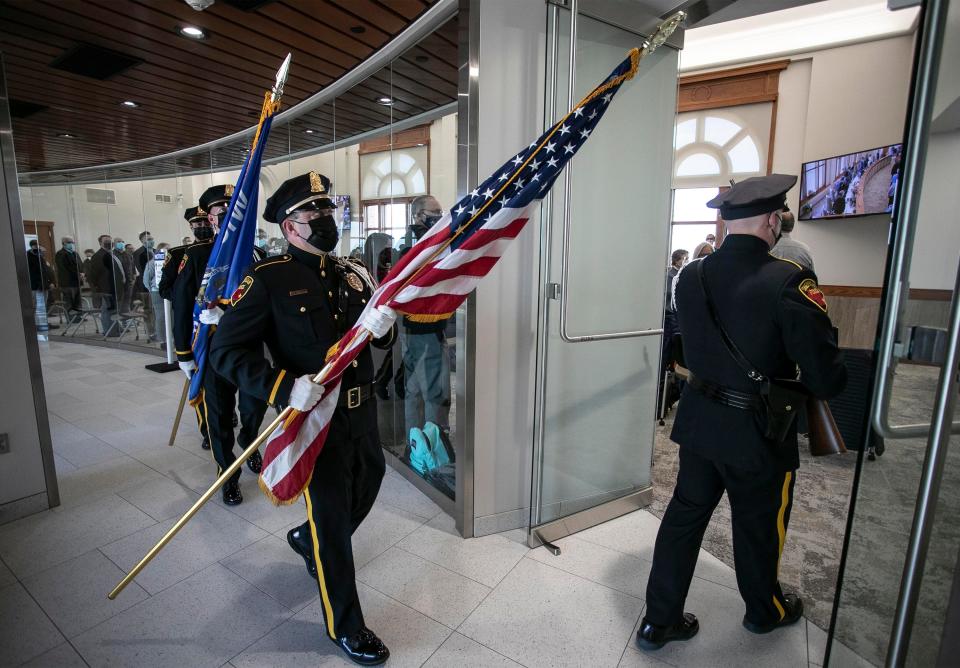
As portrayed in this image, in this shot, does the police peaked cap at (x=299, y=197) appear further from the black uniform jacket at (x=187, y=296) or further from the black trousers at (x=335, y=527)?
the black uniform jacket at (x=187, y=296)

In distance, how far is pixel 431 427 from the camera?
Result: 3.16 m

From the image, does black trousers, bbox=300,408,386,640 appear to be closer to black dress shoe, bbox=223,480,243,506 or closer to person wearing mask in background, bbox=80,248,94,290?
black dress shoe, bbox=223,480,243,506

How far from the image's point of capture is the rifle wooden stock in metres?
1.68

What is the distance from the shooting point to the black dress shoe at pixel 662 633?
70.7 inches

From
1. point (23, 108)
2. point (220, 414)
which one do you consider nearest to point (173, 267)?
point (220, 414)

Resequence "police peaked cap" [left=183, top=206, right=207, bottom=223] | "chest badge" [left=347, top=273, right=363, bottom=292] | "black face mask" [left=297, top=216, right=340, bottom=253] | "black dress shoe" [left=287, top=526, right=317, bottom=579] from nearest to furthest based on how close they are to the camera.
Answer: "black face mask" [left=297, top=216, right=340, bottom=253] < "chest badge" [left=347, top=273, right=363, bottom=292] < "black dress shoe" [left=287, top=526, right=317, bottom=579] < "police peaked cap" [left=183, top=206, right=207, bottom=223]

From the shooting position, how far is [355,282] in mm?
1908

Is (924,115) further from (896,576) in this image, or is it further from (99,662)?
(99,662)

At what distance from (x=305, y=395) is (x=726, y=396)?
1399 millimetres

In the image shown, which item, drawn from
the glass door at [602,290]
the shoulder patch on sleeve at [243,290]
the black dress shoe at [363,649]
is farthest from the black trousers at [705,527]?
the shoulder patch on sleeve at [243,290]

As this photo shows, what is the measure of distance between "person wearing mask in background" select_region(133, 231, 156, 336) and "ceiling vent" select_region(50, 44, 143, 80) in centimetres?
375

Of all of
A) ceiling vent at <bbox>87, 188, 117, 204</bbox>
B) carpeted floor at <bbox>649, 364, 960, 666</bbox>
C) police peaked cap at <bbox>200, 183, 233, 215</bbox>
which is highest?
ceiling vent at <bbox>87, 188, 117, 204</bbox>

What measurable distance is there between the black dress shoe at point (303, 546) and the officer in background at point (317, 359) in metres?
0.43

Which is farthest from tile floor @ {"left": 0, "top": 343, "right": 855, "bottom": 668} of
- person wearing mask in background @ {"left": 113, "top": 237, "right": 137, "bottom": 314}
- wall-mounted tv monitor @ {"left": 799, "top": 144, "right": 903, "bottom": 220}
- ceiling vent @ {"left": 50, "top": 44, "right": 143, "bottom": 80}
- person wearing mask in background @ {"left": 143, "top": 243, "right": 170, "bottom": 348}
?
wall-mounted tv monitor @ {"left": 799, "top": 144, "right": 903, "bottom": 220}
